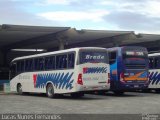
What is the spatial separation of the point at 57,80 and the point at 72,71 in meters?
1.56

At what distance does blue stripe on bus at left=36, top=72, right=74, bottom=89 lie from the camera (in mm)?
21109

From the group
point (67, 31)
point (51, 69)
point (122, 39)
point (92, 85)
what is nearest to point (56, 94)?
point (51, 69)

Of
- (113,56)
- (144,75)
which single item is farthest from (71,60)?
(144,75)

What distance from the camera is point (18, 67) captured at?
27125 millimetres

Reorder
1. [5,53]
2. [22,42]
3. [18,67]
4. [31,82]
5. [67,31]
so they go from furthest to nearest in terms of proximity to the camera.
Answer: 1. [5,53]
2. [22,42]
3. [67,31]
4. [18,67]
5. [31,82]

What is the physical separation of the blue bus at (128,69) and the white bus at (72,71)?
2.12 m

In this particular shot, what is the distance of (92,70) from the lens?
20.9 metres

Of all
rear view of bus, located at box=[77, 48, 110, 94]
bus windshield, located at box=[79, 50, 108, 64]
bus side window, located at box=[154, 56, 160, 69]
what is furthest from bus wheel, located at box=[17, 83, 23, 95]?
bus side window, located at box=[154, 56, 160, 69]

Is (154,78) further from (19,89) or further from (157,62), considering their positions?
(19,89)

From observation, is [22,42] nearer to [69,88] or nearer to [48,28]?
[48,28]

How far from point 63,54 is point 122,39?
2282 cm

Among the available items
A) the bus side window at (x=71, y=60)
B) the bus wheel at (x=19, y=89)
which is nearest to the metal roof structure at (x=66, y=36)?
the bus wheel at (x=19, y=89)

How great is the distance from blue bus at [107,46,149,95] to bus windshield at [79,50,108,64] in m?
2.22

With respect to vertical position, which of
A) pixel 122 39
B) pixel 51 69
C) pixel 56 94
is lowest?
pixel 56 94
